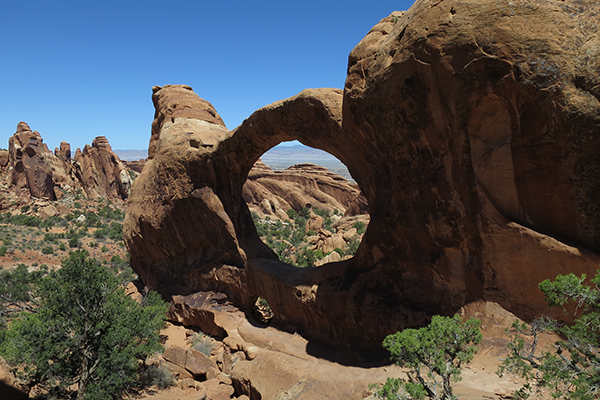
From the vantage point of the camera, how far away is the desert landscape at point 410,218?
212 inches

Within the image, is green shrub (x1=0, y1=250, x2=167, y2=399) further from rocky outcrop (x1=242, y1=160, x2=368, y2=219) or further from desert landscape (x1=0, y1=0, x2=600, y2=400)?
rocky outcrop (x1=242, y1=160, x2=368, y2=219)

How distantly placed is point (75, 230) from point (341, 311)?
3155 centimetres

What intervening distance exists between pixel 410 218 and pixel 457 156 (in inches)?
62.8

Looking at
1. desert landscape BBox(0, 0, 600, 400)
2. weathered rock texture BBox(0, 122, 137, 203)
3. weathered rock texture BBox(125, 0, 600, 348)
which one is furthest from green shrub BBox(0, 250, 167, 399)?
weathered rock texture BBox(0, 122, 137, 203)

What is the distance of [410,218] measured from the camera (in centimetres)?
753

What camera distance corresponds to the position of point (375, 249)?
863 cm

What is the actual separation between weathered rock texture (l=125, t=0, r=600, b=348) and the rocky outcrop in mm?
33041

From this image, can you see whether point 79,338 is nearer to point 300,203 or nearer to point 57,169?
point 300,203

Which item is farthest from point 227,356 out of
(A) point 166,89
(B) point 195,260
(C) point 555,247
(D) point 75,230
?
(D) point 75,230

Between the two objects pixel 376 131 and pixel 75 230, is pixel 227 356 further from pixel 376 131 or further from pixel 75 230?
pixel 75 230

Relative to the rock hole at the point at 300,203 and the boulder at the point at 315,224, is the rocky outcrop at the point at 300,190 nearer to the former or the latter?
the rock hole at the point at 300,203

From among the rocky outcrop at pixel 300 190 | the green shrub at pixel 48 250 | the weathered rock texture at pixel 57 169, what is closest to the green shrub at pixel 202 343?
the green shrub at pixel 48 250

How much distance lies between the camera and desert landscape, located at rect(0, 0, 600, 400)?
5379 mm

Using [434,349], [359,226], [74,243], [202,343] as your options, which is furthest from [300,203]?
[434,349]
